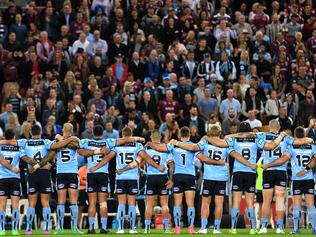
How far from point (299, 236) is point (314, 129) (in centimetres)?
827

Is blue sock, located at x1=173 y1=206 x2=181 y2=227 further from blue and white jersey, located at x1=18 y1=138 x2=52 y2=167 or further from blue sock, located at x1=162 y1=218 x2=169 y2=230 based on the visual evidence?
blue and white jersey, located at x1=18 y1=138 x2=52 y2=167

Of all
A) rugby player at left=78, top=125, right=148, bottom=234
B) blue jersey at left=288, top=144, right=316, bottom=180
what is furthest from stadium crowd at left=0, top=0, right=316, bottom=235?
blue jersey at left=288, top=144, right=316, bottom=180

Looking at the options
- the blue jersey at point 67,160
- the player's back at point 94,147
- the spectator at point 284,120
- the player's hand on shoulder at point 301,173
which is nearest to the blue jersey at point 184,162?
the player's back at point 94,147

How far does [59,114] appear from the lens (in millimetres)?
42875

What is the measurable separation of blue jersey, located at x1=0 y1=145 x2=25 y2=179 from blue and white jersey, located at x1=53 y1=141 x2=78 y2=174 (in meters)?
1.06

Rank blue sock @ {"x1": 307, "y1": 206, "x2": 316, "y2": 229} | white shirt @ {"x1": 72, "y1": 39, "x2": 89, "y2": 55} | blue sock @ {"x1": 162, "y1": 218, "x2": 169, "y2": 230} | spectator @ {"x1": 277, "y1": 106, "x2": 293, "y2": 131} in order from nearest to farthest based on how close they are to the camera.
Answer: blue sock @ {"x1": 307, "y1": 206, "x2": 316, "y2": 229} → blue sock @ {"x1": 162, "y1": 218, "x2": 169, "y2": 230} → spectator @ {"x1": 277, "y1": 106, "x2": 293, "y2": 131} → white shirt @ {"x1": 72, "y1": 39, "x2": 89, "y2": 55}

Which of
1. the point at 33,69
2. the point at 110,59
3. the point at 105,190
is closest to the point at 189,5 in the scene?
the point at 110,59

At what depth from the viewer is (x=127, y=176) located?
3522cm

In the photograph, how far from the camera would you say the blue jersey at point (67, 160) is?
3509 centimetres

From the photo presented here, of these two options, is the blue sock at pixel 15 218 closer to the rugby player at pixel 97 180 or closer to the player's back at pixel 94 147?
the rugby player at pixel 97 180

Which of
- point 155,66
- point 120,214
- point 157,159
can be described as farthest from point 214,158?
point 155,66

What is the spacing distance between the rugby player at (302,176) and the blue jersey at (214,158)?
115 cm

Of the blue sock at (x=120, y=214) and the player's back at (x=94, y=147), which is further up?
the player's back at (x=94, y=147)

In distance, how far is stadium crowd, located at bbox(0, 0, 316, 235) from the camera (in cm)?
4253
